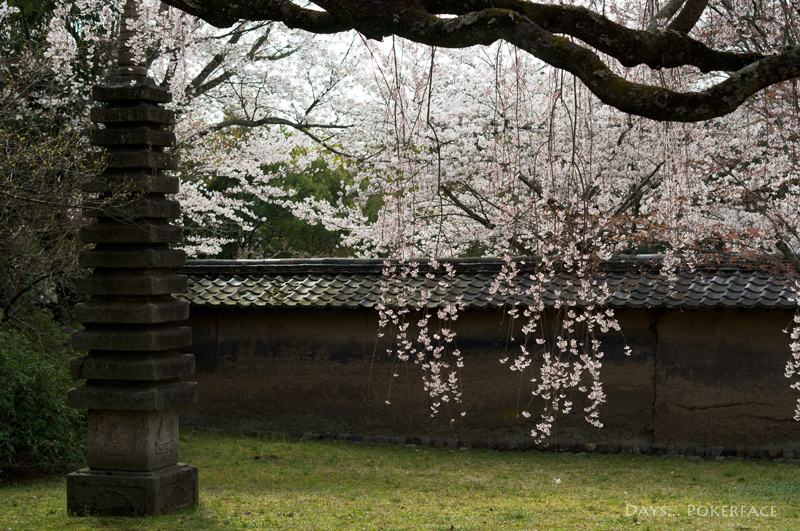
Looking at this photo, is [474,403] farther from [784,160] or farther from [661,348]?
[784,160]

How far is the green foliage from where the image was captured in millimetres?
7707

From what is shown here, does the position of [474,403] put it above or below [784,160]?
below

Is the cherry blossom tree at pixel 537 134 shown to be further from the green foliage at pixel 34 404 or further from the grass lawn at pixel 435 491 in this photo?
the green foliage at pixel 34 404

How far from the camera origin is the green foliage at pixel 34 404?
7.71 meters

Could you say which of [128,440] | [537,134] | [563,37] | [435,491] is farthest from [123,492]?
[537,134]

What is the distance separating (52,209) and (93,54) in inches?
176

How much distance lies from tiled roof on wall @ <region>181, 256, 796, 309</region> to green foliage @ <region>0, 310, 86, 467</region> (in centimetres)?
266

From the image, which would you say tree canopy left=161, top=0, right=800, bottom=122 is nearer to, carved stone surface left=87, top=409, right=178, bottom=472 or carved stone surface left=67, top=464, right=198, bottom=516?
carved stone surface left=87, top=409, right=178, bottom=472

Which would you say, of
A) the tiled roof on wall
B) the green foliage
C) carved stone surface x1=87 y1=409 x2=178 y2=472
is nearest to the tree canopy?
carved stone surface x1=87 y1=409 x2=178 y2=472

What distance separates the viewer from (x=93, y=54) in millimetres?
11117

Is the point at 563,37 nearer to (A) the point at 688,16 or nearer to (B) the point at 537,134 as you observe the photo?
(A) the point at 688,16

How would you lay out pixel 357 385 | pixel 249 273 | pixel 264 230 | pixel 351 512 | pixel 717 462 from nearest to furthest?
pixel 351 512 < pixel 717 462 < pixel 357 385 < pixel 249 273 < pixel 264 230

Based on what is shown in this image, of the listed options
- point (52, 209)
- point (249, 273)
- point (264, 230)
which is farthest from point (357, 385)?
point (264, 230)

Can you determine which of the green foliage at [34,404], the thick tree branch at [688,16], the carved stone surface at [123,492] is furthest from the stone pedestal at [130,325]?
the thick tree branch at [688,16]
